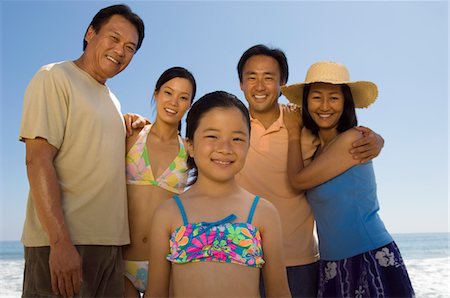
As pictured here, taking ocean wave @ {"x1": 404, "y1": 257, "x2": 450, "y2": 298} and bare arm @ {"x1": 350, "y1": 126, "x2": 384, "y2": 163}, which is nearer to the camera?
bare arm @ {"x1": 350, "y1": 126, "x2": 384, "y2": 163}

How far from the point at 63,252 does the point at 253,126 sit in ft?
6.69

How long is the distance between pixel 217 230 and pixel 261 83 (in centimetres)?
190

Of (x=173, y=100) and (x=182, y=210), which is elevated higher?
(x=173, y=100)

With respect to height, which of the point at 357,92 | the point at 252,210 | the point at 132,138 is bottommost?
the point at 252,210

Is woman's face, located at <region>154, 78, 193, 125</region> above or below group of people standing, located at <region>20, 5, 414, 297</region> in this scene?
above

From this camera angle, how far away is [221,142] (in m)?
2.79

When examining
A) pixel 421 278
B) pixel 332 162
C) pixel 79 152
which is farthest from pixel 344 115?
pixel 421 278

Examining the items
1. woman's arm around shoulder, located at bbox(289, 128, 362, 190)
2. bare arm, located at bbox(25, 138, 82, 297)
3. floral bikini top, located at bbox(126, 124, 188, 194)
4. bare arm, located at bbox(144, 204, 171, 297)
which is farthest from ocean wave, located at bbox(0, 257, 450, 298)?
bare arm, located at bbox(144, 204, 171, 297)

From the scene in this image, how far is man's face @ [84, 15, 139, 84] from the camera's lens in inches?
146

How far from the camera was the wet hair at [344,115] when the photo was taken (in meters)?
4.02

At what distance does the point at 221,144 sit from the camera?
2777 millimetres

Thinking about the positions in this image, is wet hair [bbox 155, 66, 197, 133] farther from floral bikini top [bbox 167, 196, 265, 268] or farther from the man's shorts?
floral bikini top [bbox 167, 196, 265, 268]

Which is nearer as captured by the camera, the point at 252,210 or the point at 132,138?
the point at 252,210

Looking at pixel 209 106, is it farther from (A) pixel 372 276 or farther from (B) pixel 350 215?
(A) pixel 372 276
